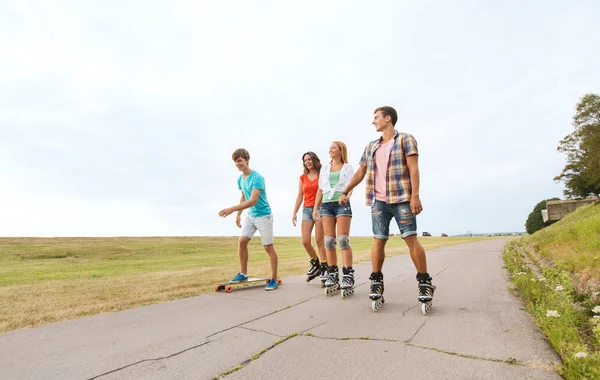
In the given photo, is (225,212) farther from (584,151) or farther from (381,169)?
(584,151)

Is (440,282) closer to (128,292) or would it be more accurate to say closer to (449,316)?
(449,316)

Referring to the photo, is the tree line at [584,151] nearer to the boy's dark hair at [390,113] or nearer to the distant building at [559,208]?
the distant building at [559,208]

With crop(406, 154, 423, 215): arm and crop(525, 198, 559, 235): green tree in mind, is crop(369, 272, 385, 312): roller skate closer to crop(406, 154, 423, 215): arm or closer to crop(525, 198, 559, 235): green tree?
crop(406, 154, 423, 215): arm

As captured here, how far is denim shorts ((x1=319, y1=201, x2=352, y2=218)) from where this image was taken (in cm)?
537

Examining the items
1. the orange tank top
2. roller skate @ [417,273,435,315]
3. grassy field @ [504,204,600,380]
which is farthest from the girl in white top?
grassy field @ [504,204,600,380]

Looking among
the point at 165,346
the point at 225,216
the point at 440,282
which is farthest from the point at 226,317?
the point at 440,282

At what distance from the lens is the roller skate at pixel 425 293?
3.67 m

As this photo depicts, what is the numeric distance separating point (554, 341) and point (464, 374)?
3.16 ft

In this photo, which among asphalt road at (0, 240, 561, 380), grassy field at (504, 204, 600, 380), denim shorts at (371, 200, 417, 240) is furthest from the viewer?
denim shorts at (371, 200, 417, 240)

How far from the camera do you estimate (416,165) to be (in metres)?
3.97

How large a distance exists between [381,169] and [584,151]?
44258 millimetres

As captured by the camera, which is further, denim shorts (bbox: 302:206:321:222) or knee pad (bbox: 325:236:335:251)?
denim shorts (bbox: 302:206:321:222)

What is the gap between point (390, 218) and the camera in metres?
4.28

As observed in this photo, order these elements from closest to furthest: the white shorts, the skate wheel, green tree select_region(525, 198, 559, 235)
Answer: the skate wheel
the white shorts
green tree select_region(525, 198, 559, 235)
